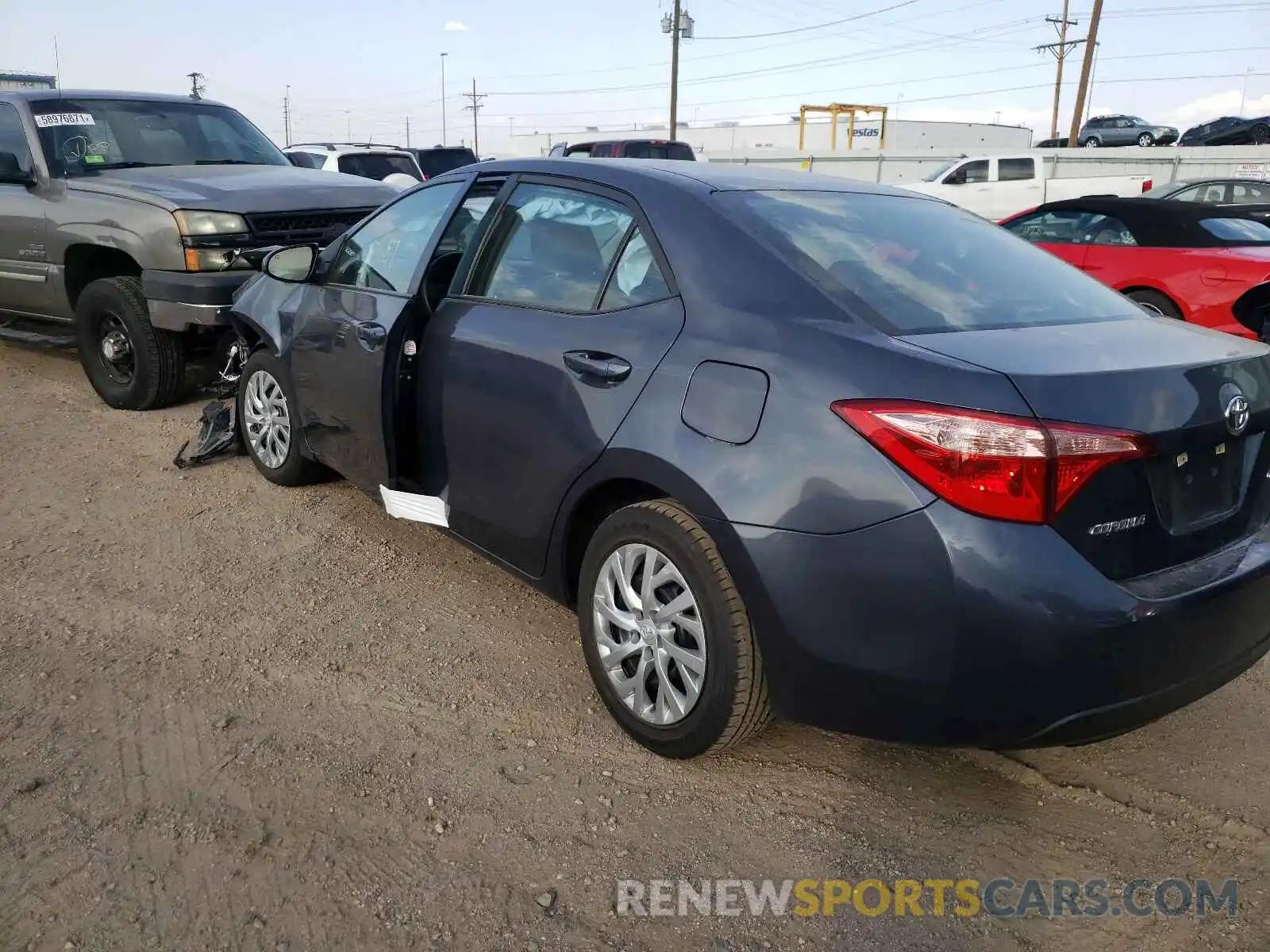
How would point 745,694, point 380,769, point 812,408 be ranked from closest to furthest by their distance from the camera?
1. point 812,408
2. point 745,694
3. point 380,769

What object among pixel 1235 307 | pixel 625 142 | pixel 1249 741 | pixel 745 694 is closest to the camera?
pixel 745 694

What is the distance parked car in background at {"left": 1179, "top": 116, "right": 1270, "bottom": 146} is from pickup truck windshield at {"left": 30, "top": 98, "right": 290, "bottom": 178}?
3578cm

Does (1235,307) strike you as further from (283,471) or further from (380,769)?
(283,471)

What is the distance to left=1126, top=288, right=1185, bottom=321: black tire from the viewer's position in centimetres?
826

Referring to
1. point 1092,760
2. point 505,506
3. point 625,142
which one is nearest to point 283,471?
point 505,506

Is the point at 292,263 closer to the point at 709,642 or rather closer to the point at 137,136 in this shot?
the point at 709,642

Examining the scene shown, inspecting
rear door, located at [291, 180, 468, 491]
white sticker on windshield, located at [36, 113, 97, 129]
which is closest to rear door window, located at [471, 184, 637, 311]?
rear door, located at [291, 180, 468, 491]

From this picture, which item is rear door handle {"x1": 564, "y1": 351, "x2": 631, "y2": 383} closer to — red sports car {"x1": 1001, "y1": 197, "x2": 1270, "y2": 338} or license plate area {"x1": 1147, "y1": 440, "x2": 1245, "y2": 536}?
license plate area {"x1": 1147, "y1": 440, "x2": 1245, "y2": 536}

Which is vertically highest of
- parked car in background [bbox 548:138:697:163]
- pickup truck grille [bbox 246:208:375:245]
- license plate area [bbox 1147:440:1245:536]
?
parked car in background [bbox 548:138:697:163]

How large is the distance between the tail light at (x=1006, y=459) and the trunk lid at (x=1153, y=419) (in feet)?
0.13

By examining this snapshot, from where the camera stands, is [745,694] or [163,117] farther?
[163,117]

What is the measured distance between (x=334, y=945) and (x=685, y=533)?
1.27 meters

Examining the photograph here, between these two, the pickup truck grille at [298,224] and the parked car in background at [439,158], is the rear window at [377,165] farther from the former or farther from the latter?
the pickup truck grille at [298,224]

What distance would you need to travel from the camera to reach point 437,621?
12.6ft
